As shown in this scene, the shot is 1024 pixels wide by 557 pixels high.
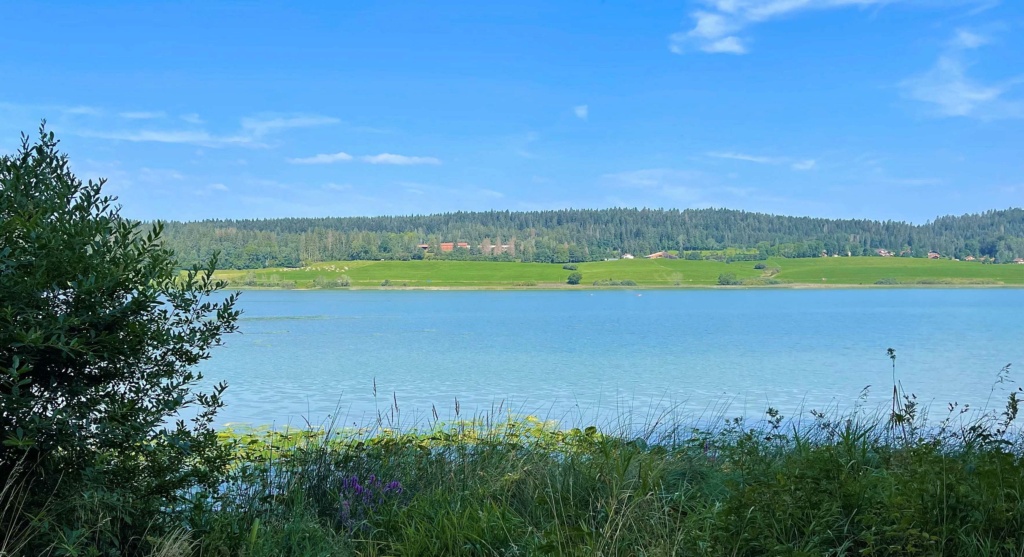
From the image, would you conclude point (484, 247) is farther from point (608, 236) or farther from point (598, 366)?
point (598, 366)

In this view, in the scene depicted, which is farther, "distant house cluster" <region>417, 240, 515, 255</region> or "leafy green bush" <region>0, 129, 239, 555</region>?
"distant house cluster" <region>417, 240, 515, 255</region>

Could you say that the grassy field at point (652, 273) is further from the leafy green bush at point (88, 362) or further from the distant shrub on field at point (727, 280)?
the leafy green bush at point (88, 362)

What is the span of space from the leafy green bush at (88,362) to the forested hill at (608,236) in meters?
104

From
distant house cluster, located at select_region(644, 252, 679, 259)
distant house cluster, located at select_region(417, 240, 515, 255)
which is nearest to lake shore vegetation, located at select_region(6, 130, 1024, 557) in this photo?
distant house cluster, located at select_region(417, 240, 515, 255)

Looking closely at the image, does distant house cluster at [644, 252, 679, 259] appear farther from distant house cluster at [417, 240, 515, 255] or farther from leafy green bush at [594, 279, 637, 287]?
distant house cluster at [417, 240, 515, 255]

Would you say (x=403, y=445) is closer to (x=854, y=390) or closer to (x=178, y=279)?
(x=178, y=279)

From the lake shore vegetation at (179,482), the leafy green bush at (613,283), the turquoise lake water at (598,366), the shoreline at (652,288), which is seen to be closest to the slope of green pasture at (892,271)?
the shoreline at (652,288)

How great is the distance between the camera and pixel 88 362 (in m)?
4.14

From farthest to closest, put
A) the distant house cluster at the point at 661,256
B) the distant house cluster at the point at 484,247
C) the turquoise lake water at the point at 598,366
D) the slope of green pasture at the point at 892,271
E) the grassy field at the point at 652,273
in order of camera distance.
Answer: the distant house cluster at the point at 661,256
the distant house cluster at the point at 484,247
the slope of green pasture at the point at 892,271
the grassy field at the point at 652,273
the turquoise lake water at the point at 598,366

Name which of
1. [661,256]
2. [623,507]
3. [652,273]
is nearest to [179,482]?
[623,507]

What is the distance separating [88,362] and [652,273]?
119 metres

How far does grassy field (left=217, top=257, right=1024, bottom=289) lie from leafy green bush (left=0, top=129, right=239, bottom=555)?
102 metres

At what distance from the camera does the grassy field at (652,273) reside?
110375 millimetres

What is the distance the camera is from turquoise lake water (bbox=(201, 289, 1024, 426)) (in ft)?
56.0
